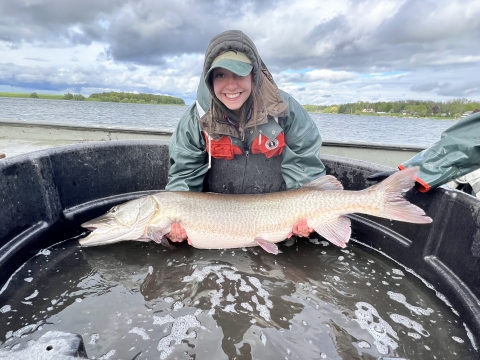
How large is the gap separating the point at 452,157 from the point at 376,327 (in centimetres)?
144

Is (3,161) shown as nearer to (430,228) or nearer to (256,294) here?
(256,294)

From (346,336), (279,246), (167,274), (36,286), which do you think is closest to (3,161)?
(36,286)

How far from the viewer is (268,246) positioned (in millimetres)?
2846

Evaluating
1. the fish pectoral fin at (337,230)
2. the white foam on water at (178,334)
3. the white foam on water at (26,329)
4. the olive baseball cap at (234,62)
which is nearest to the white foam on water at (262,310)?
the white foam on water at (178,334)

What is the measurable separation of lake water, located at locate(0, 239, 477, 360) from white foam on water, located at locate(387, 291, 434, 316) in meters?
0.01

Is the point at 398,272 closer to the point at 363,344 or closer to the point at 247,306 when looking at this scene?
the point at 363,344

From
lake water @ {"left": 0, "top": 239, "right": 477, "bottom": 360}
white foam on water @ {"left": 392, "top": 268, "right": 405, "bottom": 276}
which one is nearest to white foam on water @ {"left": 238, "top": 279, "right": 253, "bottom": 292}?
lake water @ {"left": 0, "top": 239, "right": 477, "bottom": 360}

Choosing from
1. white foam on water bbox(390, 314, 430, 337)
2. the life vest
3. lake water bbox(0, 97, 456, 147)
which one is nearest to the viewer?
white foam on water bbox(390, 314, 430, 337)

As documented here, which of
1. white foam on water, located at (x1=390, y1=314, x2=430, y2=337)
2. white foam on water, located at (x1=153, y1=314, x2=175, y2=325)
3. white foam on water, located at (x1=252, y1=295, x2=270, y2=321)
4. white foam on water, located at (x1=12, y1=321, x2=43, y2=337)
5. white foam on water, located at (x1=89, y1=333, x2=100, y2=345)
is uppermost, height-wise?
white foam on water, located at (x1=390, y1=314, x2=430, y2=337)

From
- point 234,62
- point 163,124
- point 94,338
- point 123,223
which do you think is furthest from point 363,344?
point 163,124

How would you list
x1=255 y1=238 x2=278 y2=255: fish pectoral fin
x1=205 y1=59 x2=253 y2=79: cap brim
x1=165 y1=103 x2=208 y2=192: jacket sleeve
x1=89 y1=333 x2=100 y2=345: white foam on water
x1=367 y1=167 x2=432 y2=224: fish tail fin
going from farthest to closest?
x1=165 y1=103 x2=208 y2=192: jacket sleeve, x1=255 y1=238 x2=278 y2=255: fish pectoral fin, x1=205 y1=59 x2=253 y2=79: cap brim, x1=367 y1=167 x2=432 y2=224: fish tail fin, x1=89 y1=333 x2=100 y2=345: white foam on water

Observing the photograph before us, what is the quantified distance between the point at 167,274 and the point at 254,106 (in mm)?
1724

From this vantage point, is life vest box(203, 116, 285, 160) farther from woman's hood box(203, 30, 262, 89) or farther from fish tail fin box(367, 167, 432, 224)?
fish tail fin box(367, 167, 432, 224)

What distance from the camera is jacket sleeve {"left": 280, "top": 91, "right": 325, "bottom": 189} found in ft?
10.5
